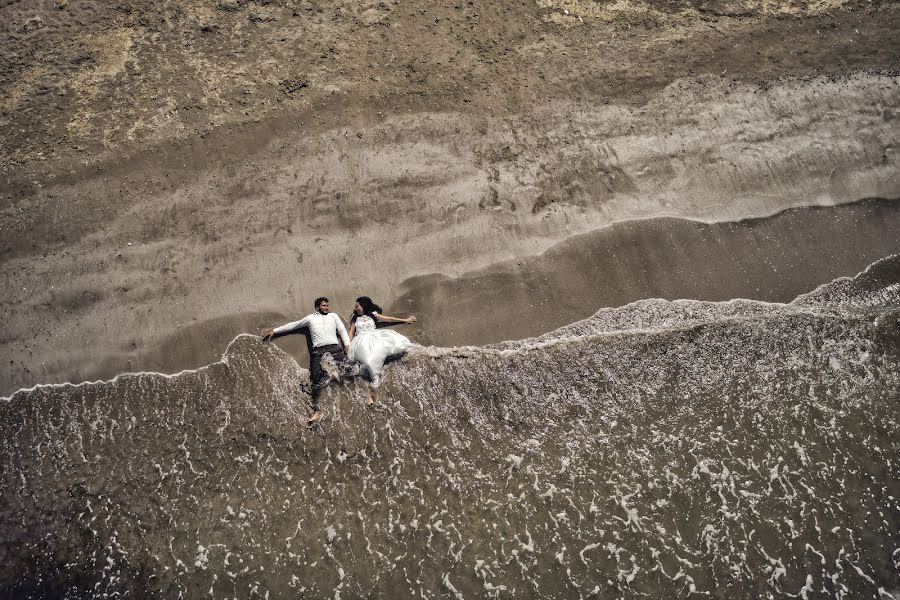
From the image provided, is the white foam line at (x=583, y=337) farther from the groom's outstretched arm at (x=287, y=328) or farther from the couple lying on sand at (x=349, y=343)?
the groom's outstretched arm at (x=287, y=328)

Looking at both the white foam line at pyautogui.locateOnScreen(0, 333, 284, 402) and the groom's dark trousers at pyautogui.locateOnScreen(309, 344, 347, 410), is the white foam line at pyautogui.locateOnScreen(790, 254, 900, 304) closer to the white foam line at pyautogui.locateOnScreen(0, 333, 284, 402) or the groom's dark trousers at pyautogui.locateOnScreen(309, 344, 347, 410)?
the groom's dark trousers at pyautogui.locateOnScreen(309, 344, 347, 410)

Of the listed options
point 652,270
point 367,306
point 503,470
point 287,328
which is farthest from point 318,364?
point 652,270

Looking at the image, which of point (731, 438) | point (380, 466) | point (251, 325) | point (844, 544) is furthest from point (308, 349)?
point (844, 544)

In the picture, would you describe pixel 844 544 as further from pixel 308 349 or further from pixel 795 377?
pixel 308 349

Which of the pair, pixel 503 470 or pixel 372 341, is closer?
pixel 503 470

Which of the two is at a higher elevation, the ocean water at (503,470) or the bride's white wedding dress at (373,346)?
the bride's white wedding dress at (373,346)

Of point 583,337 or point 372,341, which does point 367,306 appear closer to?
point 372,341

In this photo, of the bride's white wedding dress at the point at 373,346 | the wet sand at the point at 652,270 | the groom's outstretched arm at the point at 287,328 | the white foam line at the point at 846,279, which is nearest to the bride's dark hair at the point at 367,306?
the bride's white wedding dress at the point at 373,346
